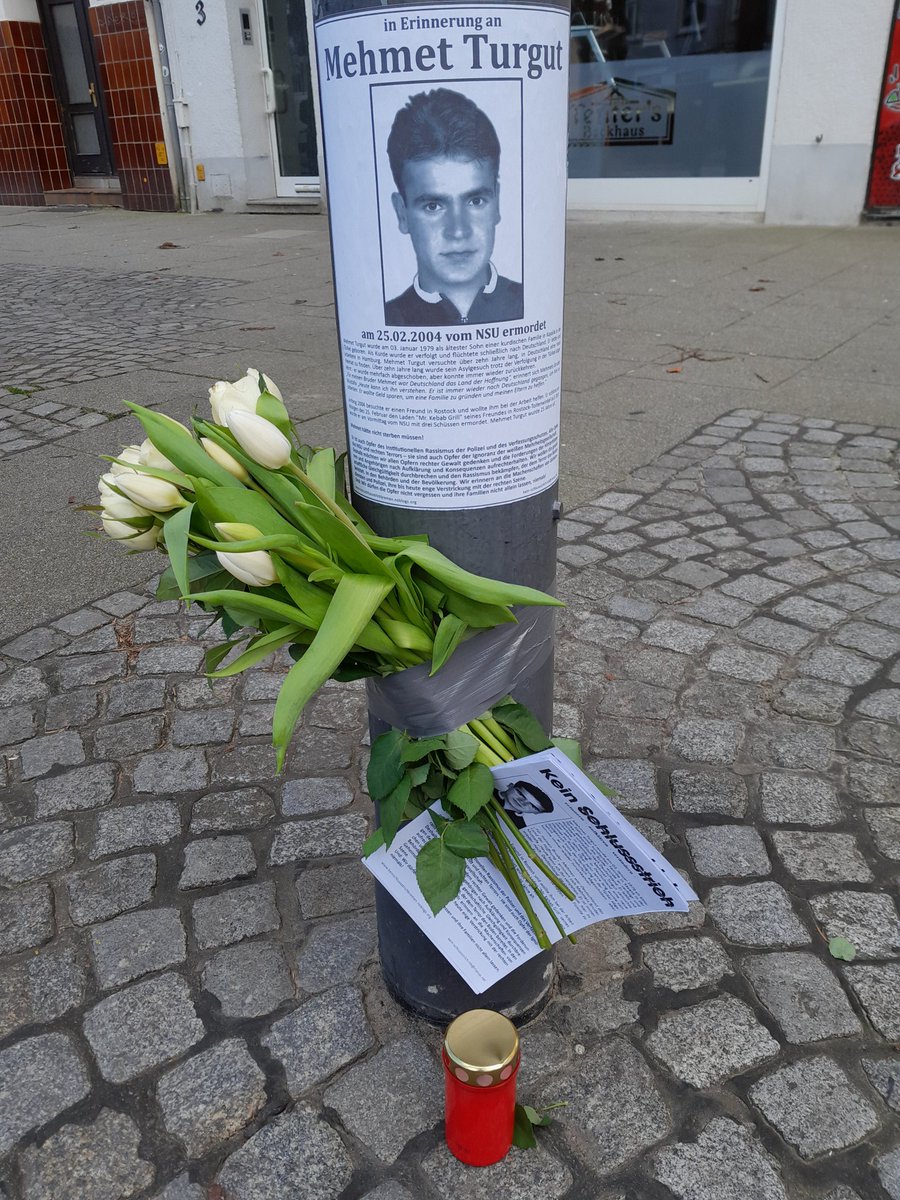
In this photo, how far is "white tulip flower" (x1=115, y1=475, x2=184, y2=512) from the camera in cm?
145

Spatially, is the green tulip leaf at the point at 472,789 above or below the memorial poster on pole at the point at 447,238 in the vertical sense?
below

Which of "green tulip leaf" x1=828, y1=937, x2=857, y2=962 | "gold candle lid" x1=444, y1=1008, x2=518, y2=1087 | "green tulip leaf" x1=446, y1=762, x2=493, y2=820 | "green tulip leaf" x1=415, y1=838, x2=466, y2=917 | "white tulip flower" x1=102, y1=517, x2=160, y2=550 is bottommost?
"green tulip leaf" x1=828, y1=937, x2=857, y2=962

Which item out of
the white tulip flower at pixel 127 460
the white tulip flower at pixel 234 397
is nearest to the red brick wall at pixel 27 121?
the white tulip flower at pixel 127 460

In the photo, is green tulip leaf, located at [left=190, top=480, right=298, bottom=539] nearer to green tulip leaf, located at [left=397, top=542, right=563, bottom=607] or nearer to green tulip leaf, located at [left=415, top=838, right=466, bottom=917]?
green tulip leaf, located at [left=397, top=542, right=563, bottom=607]

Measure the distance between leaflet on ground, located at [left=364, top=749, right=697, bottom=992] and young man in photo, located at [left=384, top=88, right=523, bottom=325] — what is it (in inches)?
28.3

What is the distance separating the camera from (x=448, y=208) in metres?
1.44

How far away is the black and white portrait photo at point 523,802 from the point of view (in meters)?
1.65

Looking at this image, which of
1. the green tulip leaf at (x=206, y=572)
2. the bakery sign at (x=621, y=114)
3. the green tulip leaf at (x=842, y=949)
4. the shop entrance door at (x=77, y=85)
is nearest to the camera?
the green tulip leaf at (x=206, y=572)

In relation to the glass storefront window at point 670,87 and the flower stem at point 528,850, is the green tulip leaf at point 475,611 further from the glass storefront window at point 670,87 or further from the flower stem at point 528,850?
the glass storefront window at point 670,87

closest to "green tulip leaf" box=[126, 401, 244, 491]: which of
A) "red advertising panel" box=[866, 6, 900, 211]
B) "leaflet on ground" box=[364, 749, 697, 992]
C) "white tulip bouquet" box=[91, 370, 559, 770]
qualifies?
"white tulip bouquet" box=[91, 370, 559, 770]

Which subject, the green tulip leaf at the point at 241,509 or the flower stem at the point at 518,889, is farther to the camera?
the flower stem at the point at 518,889

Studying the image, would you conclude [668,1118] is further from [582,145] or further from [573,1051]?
[582,145]

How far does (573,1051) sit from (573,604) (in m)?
1.95

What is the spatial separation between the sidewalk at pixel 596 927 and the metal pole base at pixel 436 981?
6cm
